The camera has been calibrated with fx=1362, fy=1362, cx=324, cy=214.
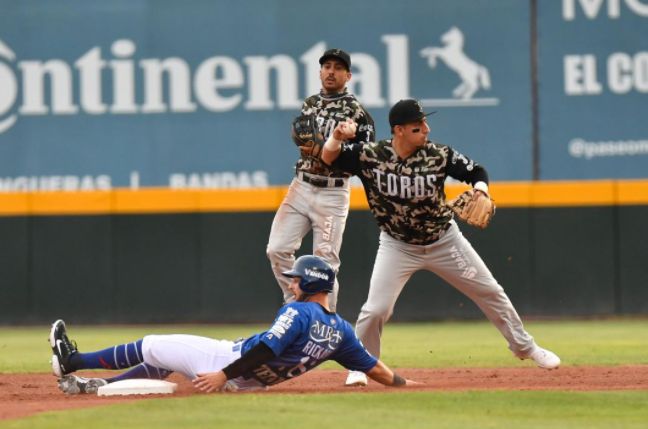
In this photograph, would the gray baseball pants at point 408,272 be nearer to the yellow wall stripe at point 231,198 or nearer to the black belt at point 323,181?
the black belt at point 323,181

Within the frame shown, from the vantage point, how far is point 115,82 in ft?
50.9

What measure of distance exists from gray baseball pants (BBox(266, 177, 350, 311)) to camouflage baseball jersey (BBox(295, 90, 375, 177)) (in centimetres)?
15

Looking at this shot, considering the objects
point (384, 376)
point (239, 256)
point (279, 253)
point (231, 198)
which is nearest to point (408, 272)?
point (384, 376)

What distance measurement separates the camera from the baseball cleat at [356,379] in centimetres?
839

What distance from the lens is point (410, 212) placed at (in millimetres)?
8352

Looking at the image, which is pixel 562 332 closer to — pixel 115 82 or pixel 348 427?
pixel 115 82

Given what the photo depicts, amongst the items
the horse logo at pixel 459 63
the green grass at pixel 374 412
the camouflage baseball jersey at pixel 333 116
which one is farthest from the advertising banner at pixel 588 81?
the green grass at pixel 374 412

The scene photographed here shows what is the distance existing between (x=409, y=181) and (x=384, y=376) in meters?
1.20

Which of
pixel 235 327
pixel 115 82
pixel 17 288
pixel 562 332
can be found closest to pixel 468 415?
pixel 562 332

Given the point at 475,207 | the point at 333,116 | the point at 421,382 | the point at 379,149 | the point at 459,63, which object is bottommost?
the point at 421,382

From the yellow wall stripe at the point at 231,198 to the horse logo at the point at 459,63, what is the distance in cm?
135

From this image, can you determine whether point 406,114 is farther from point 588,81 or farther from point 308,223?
point 588,81

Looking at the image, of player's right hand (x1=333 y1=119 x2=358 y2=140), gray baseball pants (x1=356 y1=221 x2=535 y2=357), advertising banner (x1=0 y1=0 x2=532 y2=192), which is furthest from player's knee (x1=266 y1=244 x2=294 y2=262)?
advertising banner (x1=0 y1=0 x2=532 y2=192)

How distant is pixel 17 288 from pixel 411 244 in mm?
7075
